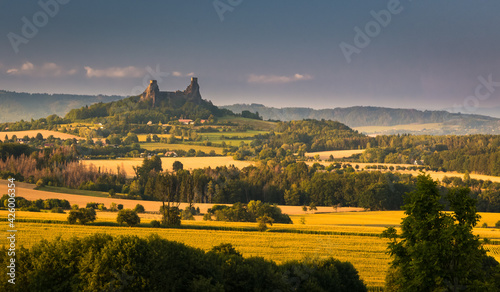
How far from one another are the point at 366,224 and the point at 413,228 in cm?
5236

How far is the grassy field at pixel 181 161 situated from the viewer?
479ft

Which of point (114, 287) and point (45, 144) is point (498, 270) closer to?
point (114, 287)

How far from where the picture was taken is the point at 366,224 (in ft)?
258

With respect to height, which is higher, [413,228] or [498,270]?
[413,228]

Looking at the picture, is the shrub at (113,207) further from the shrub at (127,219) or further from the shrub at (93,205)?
the shrub at (127,219)

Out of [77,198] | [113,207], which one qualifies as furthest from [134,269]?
[77,198]

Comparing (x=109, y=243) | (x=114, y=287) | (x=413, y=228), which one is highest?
(x=413, y=228)

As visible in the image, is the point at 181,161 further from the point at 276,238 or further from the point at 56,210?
the point at 276,238

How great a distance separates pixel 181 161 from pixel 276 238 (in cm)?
10790

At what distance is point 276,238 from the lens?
57.1m

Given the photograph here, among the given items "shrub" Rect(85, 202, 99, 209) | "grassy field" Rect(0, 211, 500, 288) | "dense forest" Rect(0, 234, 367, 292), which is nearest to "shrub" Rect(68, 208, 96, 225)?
"grassy field" Rect(0, 211, 500, 288)

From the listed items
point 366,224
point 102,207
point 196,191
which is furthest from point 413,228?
point 196,191

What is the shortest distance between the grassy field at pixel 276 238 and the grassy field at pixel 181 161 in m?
79.5

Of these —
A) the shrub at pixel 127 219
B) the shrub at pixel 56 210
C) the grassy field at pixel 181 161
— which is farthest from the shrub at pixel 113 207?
the grassy field at pixel 181 161
